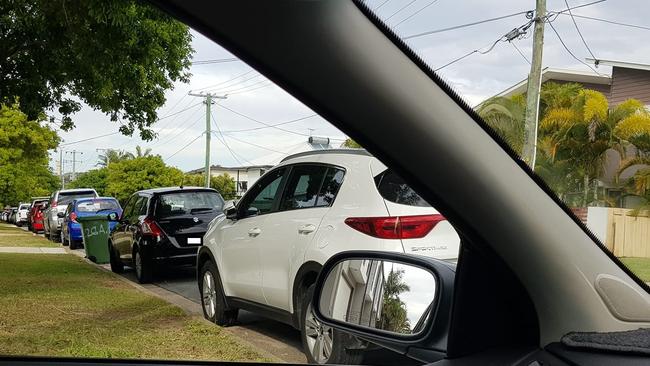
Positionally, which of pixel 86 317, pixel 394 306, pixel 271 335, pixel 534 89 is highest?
pixel 534 89

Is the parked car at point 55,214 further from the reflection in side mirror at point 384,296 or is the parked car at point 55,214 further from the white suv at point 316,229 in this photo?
the reflection in side mirror at point 384,296

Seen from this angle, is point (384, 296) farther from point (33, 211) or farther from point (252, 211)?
point (33, 211)

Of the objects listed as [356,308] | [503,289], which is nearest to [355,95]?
[503,289]

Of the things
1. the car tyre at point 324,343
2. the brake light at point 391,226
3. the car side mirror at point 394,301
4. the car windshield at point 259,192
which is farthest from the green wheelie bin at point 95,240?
the car side mirror at point 394,301

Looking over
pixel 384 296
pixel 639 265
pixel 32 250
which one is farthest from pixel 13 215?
pixel 639 265

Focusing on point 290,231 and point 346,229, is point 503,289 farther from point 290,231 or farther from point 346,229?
point 290,231

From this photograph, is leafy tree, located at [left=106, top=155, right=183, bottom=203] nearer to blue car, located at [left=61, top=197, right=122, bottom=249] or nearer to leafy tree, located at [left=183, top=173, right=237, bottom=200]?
leafy tree, located at [left=183, top=173, right=237, bottom=200]

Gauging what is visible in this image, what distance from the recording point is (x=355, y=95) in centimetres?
124

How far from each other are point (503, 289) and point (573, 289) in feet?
0.53

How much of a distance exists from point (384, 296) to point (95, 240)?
311 cm

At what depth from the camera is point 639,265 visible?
1.52 m

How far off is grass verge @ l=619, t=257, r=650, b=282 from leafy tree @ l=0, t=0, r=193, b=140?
4.55 ft

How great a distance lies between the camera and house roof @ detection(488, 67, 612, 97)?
1507 millimetres

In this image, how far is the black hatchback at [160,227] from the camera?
3.40 meters
